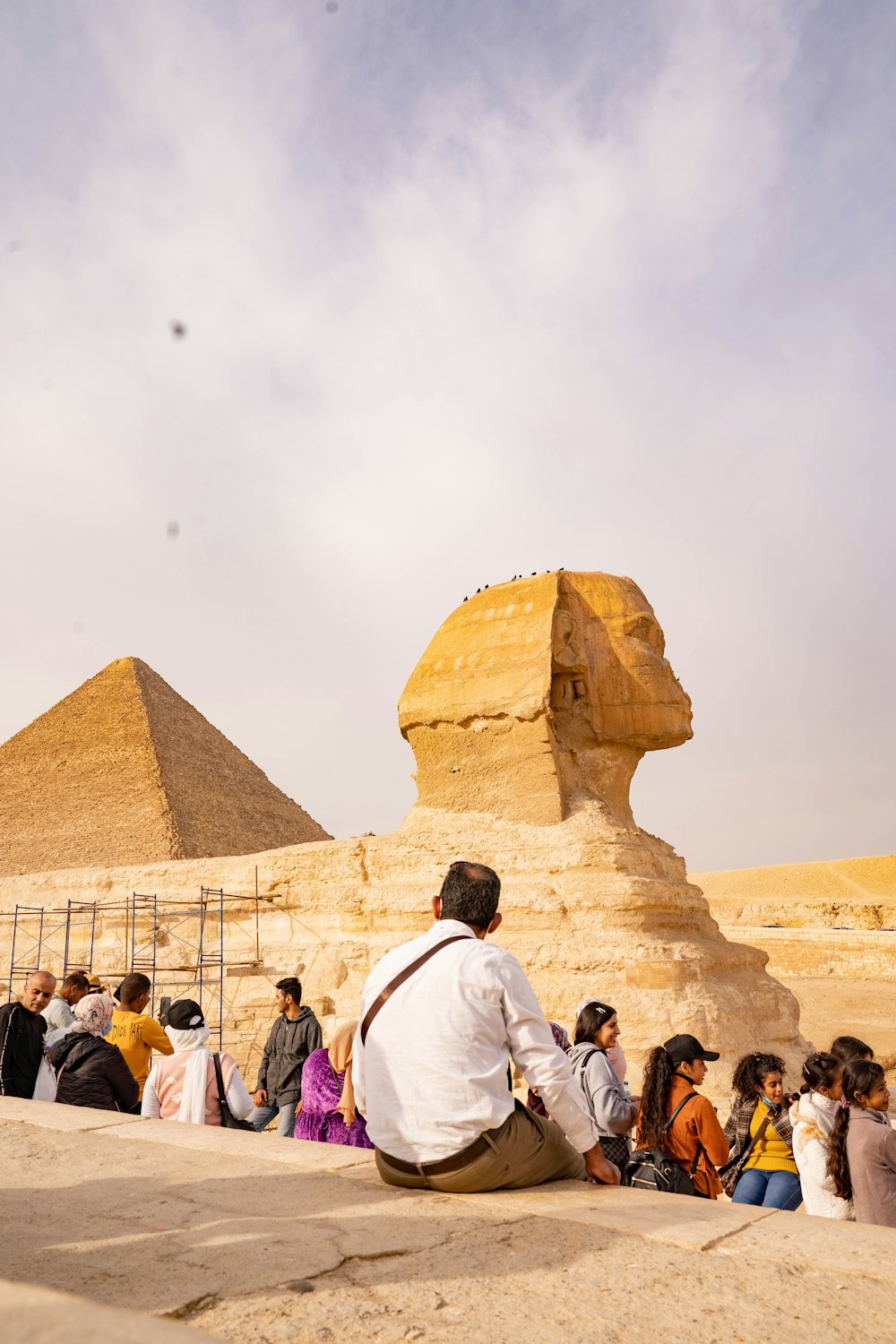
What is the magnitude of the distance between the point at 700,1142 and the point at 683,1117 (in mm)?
93

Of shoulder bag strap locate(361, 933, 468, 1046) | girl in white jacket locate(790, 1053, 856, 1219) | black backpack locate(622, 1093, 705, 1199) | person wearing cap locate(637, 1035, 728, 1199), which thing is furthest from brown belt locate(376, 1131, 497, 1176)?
girl in white jacket locate(790, 1053, 856, 1219)

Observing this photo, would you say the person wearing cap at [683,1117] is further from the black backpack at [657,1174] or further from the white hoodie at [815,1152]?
the white hoodie at [815,1152]

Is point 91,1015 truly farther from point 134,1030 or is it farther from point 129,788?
point 129,788

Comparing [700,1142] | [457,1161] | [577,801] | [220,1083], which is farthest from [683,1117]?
[577,801]

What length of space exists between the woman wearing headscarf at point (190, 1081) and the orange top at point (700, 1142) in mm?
1833

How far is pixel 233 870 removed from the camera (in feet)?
32.6

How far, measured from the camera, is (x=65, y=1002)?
5430 mm

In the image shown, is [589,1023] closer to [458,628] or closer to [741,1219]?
[741,1219]

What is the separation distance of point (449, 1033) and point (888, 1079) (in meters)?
8.82

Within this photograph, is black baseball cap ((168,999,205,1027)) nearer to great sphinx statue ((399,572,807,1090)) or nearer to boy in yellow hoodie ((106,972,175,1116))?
boy in yellow hoodie ((106,972,175,1116))

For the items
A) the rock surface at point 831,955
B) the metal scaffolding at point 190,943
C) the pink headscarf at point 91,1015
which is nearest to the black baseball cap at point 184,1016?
the pink headscarf at point 91,1015

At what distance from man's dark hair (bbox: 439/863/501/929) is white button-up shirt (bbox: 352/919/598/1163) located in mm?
149

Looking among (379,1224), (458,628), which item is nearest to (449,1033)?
(379,1224)

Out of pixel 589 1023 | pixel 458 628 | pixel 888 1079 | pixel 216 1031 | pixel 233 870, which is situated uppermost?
pixel 458 628
